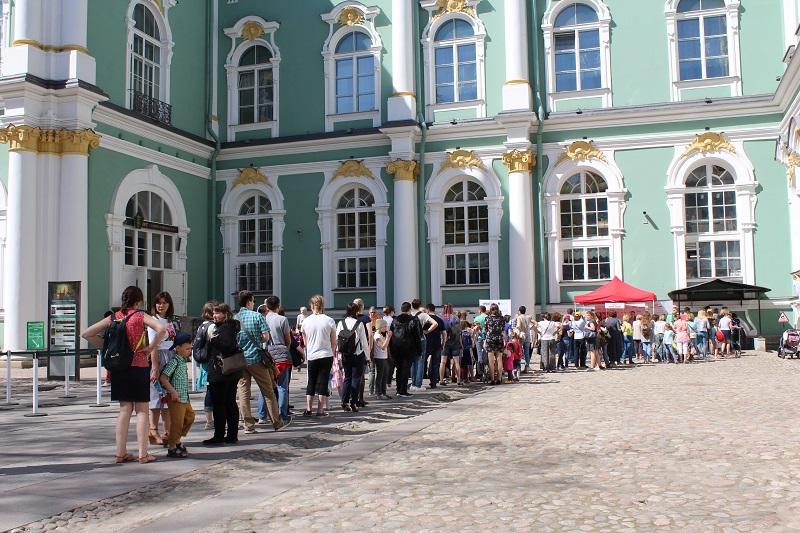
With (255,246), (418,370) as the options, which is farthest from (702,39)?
(418,370)

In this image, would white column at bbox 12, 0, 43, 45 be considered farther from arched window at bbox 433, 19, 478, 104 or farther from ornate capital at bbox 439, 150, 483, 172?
ornate capital at bbox 439, 150, 483, 172

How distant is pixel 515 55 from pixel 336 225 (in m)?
8.11

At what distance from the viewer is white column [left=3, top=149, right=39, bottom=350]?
852 inches

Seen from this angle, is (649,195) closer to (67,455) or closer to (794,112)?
(794,112)

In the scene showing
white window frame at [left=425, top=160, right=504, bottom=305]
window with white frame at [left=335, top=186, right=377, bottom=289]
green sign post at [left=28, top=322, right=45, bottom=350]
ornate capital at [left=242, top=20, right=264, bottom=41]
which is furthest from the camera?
ornate capital at [left=242, top=20, right=264, bottom=41]

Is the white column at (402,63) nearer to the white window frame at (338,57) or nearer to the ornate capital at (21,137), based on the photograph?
the white window frame at (338,57)

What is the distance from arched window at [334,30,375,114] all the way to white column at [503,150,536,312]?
5431mm

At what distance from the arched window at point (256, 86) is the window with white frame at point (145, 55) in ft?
11.6

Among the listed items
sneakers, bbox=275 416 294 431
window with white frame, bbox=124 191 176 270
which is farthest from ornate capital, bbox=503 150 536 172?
sneakers, bbox=275 416 294 431

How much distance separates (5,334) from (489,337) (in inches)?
511

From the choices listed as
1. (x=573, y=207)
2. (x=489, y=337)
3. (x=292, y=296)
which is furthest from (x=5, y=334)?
(x=573, y=207)

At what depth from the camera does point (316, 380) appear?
11.6 meters

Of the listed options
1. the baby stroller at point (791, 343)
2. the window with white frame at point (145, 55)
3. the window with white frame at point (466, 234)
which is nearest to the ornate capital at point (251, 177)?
the window with white frame at point (145, 55)

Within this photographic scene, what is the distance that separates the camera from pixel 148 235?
26016mm
